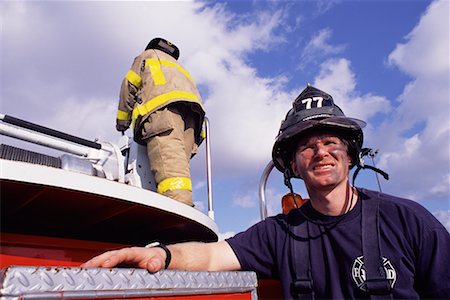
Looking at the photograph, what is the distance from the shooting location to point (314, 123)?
2080 mm

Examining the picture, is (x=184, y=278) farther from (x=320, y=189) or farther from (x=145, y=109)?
(x=145, y=109)

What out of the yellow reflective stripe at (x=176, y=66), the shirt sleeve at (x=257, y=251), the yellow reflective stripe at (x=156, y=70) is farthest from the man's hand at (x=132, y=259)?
the yellow reflective stripe at (x=176, y=66)

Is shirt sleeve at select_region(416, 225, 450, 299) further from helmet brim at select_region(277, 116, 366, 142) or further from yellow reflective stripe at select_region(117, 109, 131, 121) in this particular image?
yellow reflective stripe at select_region(117, 109, 131, 121)

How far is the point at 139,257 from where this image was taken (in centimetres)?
149

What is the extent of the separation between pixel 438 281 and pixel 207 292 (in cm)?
111

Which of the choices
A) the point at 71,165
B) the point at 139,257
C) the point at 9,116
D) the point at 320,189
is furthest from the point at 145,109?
the point at 139,257

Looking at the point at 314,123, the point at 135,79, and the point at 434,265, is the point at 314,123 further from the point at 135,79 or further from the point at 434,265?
the point at 135,79

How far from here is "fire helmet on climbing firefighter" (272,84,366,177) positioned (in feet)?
6.96

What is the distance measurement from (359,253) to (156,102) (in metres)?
2.04

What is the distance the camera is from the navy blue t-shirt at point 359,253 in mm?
1827

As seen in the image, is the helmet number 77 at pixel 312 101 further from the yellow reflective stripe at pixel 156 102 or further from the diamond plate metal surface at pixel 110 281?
the yellow reflective stripe at pixel 156 102

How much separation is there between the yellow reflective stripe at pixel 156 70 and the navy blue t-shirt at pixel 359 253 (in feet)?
5.90

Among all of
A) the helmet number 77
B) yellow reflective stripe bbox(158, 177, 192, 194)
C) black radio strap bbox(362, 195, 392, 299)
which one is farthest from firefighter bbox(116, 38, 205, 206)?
black radio strap bbox(362, 195, 392, 299)

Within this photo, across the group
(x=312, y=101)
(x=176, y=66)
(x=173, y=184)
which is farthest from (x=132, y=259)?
(x=176, y=66)
